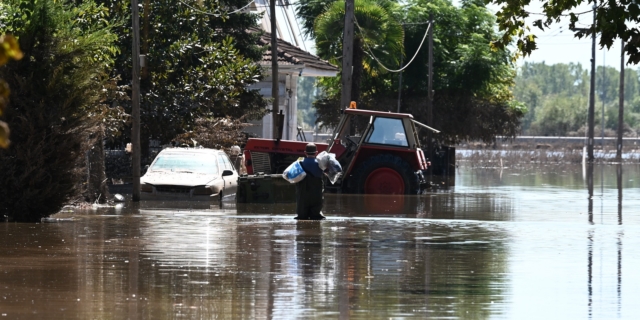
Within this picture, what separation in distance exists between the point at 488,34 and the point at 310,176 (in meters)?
42.1

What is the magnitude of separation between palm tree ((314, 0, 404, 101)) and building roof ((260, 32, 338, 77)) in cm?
132

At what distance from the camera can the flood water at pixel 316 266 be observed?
10203 millimetres

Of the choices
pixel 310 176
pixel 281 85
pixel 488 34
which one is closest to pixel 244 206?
pixel 310 176

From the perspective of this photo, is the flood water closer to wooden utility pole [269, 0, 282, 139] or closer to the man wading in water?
the man wading in water

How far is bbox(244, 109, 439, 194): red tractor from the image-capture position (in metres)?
30.0

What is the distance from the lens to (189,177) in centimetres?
2611

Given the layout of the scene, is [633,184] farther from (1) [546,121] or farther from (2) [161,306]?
(1) [546,121]

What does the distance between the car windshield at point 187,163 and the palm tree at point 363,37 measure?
20220 millimetres

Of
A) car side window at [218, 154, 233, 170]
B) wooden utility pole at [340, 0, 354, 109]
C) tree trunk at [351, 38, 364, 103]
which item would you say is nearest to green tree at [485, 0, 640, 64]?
car side window at [218, 154, 233, 170]

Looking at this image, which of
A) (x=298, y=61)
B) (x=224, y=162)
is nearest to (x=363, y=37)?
(x=298, y=61)

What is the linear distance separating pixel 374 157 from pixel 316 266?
1795cm

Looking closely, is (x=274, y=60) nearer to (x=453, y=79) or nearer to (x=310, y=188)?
(x=310, y=188)

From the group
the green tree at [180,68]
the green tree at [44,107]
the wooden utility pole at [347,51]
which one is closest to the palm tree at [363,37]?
the wooden utility pole at [347,51]

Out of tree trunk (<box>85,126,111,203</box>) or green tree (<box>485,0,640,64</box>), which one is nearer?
green tree (<box>485,0,640,64</box>)
